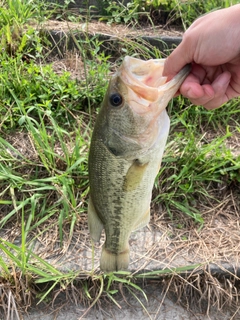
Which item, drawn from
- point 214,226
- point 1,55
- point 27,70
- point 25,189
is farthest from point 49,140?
point 214,226

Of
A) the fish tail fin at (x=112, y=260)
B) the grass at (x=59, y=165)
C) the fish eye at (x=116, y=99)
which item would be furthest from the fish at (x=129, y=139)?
the grass at (x=59, y=165)

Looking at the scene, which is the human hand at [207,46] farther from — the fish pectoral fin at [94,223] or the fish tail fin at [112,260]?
the fish tail fin at [112,260]

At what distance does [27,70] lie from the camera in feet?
9.81

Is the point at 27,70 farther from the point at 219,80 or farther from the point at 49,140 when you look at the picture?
the point at 219,80

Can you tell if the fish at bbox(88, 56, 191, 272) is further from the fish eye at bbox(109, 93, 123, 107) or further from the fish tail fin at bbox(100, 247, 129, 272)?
the fish tail fin at bbox(100, 247, 129, 272)

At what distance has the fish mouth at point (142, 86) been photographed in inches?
55.5

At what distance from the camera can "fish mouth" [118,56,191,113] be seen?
1.41 metres

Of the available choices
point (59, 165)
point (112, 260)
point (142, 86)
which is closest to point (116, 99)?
point (142, 86)

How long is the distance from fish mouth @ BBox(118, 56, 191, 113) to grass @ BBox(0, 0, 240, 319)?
1095 mm

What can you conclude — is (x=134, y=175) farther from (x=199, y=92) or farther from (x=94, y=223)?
(x=199, y=92)

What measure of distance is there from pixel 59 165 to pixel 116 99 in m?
1.26

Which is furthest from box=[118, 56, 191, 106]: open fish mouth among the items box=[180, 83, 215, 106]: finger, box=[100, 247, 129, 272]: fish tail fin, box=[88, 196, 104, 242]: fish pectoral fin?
box=[100, 247, 129, 272]: fish tail fin

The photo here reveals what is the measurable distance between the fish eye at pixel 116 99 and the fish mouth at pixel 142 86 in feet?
0.13

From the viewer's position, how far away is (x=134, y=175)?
5.11ft
